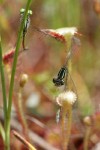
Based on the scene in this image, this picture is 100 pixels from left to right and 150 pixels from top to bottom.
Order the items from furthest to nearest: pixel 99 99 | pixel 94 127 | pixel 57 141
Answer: pixel 99 99
pixel 57 141
pixel 94 127

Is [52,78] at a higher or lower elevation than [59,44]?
lower

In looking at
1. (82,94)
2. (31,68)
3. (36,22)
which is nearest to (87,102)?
(82,94)

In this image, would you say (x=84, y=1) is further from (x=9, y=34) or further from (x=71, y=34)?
(x=71, y=34)

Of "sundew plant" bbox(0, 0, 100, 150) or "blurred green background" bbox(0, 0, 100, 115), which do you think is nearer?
"sundew plant" bbox(0, 0, 100, 150)

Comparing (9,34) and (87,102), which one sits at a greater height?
(9,34)

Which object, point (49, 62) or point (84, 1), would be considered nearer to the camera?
point (49, 62)

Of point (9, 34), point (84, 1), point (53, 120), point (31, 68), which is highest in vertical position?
point (84, 1)

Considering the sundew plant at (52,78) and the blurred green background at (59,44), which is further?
the blurred green background at (59,44)

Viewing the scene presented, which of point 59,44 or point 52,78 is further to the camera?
point 59,44

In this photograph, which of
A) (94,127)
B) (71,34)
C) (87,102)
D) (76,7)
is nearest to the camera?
(71,34)
